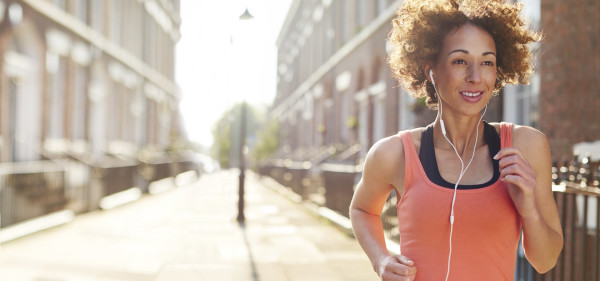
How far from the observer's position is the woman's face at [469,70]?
6.53ft

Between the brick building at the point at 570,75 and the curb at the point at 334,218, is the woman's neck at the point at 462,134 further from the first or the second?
the brick building at the point at 570,75

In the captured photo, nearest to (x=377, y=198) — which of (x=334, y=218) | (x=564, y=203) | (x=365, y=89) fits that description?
(x=564, y=203)

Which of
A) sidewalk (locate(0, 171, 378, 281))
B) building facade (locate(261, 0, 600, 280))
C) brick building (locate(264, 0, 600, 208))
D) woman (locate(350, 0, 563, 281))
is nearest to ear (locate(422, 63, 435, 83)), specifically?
woman (locate(350, 0, 563, 281))

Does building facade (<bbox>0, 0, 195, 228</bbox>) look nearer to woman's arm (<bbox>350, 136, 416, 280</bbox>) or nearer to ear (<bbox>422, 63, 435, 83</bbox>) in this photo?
woman's arm (<bbox>350, 136, 416, 280</bbox>)

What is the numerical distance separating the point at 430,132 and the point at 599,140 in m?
5.96

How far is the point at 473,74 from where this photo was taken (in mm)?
1968

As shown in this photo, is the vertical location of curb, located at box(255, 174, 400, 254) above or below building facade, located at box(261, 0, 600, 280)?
below

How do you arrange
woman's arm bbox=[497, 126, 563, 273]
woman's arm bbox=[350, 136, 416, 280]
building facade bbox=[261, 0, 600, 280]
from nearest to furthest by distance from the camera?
woman's arm bbox=[497, 126, 563, 273], woman's arm bbox=[350, 136, 416, 280], building facade bbox=[261, 0, 600, 280]

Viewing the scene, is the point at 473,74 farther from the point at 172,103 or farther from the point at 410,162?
the point at 172,103

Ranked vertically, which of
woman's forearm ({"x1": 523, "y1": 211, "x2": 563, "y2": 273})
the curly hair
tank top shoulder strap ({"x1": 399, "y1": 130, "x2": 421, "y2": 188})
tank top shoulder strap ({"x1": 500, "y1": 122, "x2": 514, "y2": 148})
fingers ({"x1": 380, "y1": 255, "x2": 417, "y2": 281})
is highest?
the curly hair

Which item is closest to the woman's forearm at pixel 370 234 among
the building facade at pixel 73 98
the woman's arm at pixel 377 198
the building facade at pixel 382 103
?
the woman's arm at pixel 377 198

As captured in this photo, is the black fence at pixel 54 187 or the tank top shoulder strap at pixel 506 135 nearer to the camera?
the tank top shoulder strap at pixel 506 135

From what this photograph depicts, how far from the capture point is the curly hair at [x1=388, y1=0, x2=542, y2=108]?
6.91ft

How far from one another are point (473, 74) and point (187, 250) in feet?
24.2
